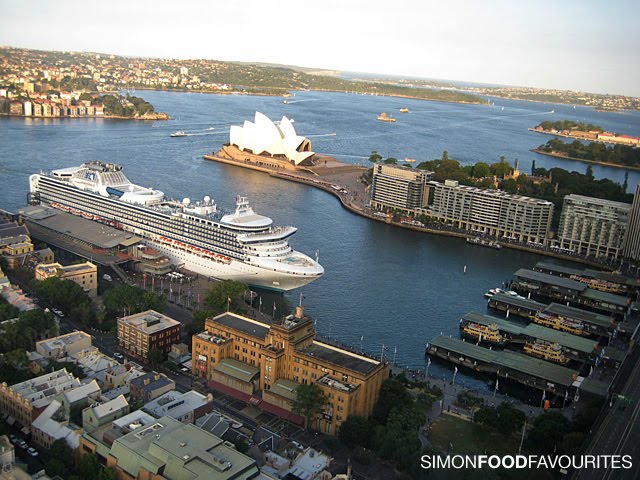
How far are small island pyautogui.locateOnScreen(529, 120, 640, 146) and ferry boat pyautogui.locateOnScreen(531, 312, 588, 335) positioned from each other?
4691cm

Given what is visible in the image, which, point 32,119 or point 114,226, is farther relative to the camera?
point 32,119

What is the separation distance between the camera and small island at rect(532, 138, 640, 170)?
4719cm

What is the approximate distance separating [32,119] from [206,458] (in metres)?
47.3

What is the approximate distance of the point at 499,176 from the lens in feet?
112

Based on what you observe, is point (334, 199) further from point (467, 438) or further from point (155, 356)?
point (467, 438)

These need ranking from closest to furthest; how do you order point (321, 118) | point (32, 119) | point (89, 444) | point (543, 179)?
1. point (89, 444)
2. point (543, 179)
3. point (32, 119)
4. point (321, 118)

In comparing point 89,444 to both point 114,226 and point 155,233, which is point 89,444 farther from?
point 114,226

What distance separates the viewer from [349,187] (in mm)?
32688

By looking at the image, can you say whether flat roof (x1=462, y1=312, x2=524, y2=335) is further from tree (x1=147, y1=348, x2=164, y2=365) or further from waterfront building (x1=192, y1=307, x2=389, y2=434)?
tree (x1=147, y1=348, x2=164, y2=365)

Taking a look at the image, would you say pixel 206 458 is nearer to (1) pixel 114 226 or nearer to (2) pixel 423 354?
(2) pixel 423 354

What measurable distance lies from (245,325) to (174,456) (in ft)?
14.3

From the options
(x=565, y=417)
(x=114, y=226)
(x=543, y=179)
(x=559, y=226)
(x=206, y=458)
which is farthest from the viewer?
(x=543, y=179)

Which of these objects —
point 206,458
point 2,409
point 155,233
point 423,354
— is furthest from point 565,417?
point 155,233

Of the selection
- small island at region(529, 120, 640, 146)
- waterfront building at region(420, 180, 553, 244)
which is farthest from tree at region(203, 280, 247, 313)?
small island at region(529, 120, 640, 146)
